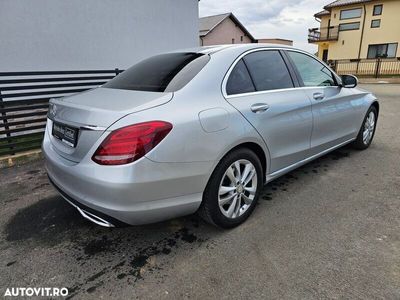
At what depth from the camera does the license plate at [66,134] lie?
2.06m

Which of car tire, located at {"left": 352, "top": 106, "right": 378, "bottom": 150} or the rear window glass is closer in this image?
the rear window glass

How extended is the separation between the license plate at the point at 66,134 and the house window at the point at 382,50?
29.3m

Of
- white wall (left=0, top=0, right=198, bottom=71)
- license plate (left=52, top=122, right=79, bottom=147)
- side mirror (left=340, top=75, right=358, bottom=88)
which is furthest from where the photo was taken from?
white wall (left=0, top=0, right=198, bottom=71)

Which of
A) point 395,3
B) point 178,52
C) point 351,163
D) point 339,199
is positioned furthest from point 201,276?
point 395,3

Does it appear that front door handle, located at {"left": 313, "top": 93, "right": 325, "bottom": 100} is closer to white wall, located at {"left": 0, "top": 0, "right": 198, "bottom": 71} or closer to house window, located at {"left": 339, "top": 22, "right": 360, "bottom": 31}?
white wall, located at {"left": 0, "top": 0, "right": 198, "bottom": 71}

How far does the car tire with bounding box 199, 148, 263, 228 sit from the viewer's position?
2.28 m

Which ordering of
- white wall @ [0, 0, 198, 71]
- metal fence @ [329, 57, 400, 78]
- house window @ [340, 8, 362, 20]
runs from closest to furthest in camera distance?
white wall @ [0, 0, 198, 71]
metal fence @ [329, 57, 400, 78]
house window @ [340, 8, 362, 20]

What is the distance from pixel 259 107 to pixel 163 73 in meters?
0.90

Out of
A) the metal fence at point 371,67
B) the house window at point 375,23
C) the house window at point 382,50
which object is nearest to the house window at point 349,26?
the house window at point 375,23

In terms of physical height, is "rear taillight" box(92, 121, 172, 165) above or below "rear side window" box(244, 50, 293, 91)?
below

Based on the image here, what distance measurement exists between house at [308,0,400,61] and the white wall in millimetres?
22257

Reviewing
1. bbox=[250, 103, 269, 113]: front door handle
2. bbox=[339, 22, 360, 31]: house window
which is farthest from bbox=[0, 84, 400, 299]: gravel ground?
bbox=[339, 22, 360, 31]: house window

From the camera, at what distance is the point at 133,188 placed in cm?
184

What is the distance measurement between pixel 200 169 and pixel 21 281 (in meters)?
1.46
